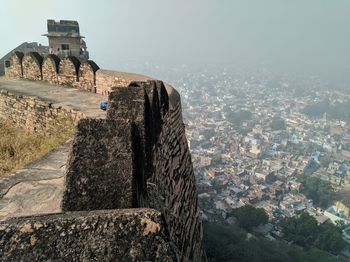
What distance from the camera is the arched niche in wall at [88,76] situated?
779cm

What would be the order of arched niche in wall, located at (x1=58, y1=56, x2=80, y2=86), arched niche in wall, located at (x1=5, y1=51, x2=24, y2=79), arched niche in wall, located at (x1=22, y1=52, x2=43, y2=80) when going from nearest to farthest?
arched niche in wall, located at (x1=58, y1=56, x2=80, y2=86), arched niche in wall, located at (x1=22, y1=52, x2=43, y2=80), arched niche in wall, located at (x1=5, y1=51, x2=24, y2=79)

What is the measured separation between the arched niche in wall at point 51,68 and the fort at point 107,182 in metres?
1.04

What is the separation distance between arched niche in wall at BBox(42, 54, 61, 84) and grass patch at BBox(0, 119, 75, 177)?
1.98m

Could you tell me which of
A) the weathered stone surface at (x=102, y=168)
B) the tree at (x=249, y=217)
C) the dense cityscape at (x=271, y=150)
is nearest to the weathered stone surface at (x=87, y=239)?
the weathered stone surface at (x=102, y=168)

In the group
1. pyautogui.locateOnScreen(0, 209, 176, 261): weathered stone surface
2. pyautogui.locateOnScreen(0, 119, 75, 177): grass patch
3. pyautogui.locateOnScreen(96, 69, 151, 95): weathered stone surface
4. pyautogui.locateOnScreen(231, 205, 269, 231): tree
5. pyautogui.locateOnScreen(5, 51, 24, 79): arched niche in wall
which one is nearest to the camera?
pyautogui.locateOnScreen(0, 209, 176, 261): weathered stone surface

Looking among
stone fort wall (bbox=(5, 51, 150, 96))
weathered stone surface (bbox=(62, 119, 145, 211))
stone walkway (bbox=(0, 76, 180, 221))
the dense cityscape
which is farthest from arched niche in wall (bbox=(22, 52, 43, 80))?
the dense cityscape

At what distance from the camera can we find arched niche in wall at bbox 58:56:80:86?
811 centimetres

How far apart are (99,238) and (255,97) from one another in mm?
113055

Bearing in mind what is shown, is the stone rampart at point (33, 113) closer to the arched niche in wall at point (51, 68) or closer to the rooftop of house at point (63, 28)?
the arched niche in wall at point (51, 68)

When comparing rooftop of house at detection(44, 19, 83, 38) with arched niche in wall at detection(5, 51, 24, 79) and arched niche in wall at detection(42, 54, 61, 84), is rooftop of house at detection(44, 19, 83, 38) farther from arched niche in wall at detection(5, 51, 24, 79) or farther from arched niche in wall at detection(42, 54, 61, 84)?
arched niche in wall at detection(42, 54, 61, 84)

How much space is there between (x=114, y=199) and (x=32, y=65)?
8462 mm

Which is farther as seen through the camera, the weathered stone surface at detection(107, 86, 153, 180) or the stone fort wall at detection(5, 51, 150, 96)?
the stone fort wall at detection(5, 51, 150, 96)

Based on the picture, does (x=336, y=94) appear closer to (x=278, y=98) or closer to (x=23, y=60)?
(x=278, y=98)

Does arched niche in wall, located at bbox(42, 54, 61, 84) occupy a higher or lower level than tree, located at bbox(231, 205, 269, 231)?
higher
